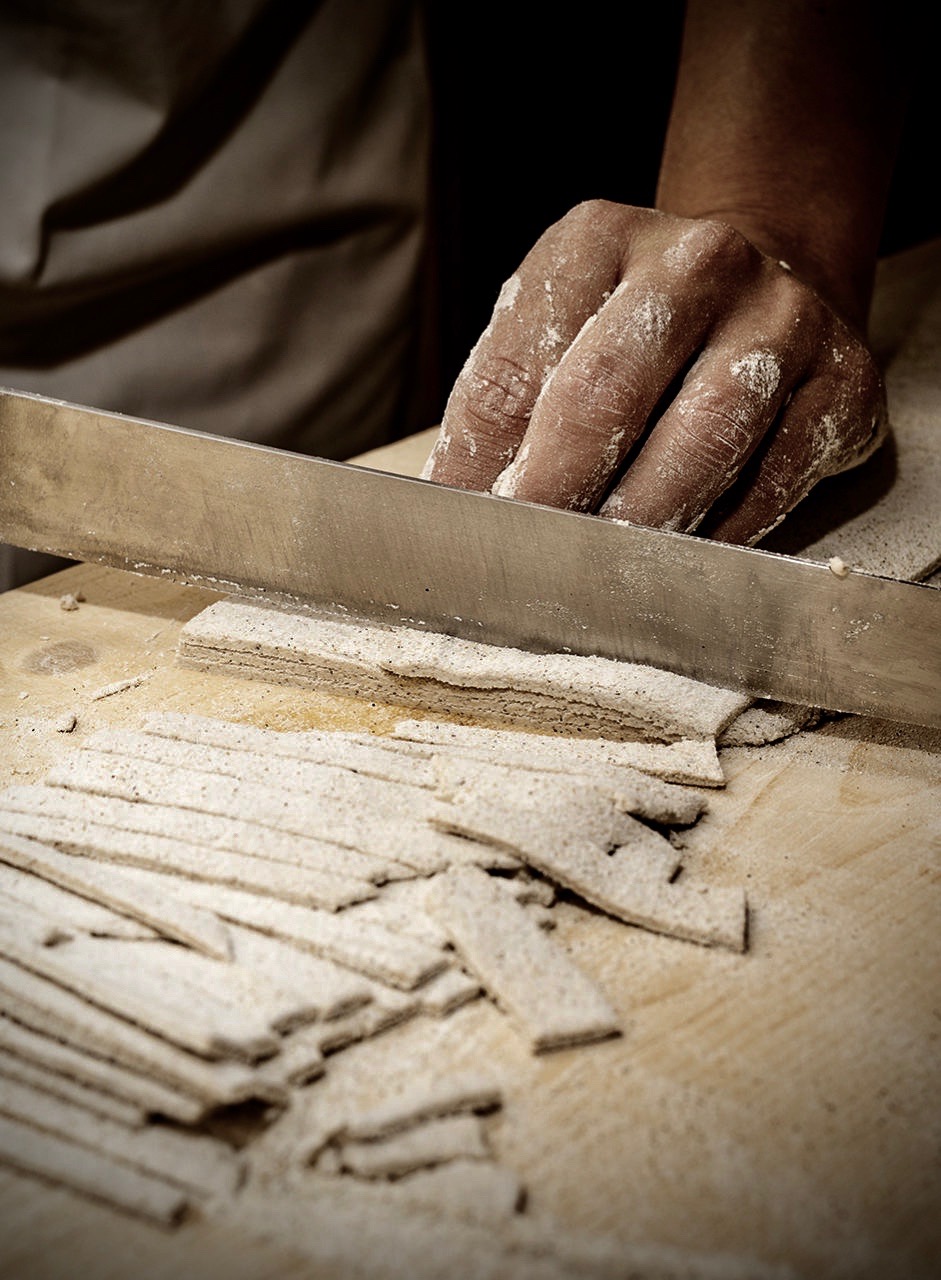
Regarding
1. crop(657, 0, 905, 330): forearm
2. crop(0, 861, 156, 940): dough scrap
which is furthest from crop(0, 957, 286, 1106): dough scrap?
crop(657, 0, 905, 330): forearm

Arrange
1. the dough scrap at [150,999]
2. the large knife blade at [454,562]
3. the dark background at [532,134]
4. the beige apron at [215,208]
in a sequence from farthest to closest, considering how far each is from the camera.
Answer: the dark background at [532,134] → the beige apron at [215,208] → the large knife blade at [454,562] → the dough scrap at [150,999]

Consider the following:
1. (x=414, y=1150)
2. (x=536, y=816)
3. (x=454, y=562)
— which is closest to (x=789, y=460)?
(x=454, y=562)

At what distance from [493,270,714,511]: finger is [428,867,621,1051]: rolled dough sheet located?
87 centimetres

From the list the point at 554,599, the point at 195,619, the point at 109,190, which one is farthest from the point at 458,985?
the point at 109,190

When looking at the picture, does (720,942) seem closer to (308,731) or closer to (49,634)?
(308,731)

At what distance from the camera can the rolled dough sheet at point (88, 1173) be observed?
1.09m

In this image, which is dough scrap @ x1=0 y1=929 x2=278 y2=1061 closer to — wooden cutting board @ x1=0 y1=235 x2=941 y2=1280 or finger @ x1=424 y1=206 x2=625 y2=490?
wooden cutting board @ x1=0 y1=235 x2=941 y2=1280

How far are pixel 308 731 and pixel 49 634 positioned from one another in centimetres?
67

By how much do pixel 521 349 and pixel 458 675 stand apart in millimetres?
728

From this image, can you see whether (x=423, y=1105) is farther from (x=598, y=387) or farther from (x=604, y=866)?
(x=598, y=387)

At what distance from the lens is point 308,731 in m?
1.84

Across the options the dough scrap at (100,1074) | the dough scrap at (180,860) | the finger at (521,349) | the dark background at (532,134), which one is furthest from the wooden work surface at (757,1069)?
the dark background at (532,134)

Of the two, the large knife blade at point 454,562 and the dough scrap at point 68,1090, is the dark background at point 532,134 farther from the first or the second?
the dough scrap at point 68,1090

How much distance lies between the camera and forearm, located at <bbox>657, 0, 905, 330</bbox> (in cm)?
277
